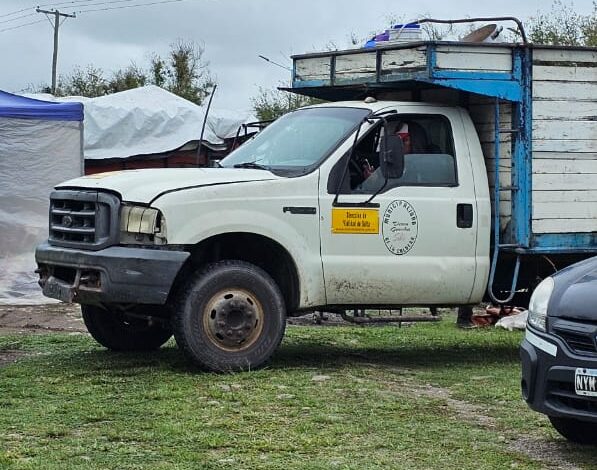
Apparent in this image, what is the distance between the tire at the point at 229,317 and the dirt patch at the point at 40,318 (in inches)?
146

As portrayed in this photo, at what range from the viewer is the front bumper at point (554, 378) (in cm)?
541

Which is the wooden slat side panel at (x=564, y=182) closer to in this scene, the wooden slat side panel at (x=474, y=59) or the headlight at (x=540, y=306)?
the wooden slat side panel at (x=474, y=59)

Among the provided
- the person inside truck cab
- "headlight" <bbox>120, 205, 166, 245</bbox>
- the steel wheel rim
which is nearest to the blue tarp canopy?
the person inside truck cab

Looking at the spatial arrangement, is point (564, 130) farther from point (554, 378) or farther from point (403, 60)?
point (554, 378)

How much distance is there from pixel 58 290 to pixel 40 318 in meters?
4.31

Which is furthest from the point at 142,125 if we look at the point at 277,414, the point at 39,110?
the point at 277,414

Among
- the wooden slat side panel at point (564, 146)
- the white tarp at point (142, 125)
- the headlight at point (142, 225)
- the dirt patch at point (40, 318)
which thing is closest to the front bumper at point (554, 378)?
the headlight at point (142, 225)

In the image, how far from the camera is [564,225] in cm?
917

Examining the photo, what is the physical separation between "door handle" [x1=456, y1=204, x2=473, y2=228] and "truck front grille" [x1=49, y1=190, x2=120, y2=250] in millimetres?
2654

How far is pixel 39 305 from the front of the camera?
1348 centimetres

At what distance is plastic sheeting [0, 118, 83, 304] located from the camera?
14.3m

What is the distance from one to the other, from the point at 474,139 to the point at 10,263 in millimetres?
7291

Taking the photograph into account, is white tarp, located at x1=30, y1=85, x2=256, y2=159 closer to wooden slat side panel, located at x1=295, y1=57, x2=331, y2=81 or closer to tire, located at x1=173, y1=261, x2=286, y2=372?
wooden slat side panel, located at x1=295, y1=57, x2=331, y2=81

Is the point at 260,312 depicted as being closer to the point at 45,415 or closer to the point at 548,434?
the point at 45,415
